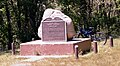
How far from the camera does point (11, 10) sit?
3703cm

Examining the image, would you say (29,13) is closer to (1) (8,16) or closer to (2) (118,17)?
(1) (8,16)

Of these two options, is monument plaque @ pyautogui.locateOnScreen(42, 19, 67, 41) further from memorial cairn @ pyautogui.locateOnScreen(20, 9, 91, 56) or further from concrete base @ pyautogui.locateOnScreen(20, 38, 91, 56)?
concrete base @ pyautogui.locateOnScreen(20, 38, 91, 56)

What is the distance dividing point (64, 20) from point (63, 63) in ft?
17.8

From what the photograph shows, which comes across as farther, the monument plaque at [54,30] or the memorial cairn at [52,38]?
the monument plaque at [54,30]

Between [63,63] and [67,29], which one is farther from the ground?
[67,29]

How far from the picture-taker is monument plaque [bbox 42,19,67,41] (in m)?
20.7

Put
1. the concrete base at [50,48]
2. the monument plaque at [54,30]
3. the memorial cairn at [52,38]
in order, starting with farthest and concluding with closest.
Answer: the monument plaque at [54,30] → the memorial cairn at [52,38] → the concrete base at [50,48]

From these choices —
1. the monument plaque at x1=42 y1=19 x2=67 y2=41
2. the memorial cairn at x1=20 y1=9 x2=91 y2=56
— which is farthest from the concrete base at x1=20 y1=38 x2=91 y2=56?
the monument plaque at x1=42 y1=19 x2=67 y2=41

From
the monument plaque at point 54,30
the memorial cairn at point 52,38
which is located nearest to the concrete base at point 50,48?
the memorial cairn at point 52,38

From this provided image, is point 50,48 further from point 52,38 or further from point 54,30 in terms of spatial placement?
point 54,30

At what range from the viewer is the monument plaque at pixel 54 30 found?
68.0ft

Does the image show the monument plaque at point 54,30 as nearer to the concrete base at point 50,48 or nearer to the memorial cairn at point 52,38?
the memorial cairn at point 52,38

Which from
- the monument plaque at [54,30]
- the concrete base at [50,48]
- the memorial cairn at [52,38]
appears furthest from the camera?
the monument plaque at [54,30]

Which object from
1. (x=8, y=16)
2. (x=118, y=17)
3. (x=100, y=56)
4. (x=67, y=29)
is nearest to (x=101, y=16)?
(x=118, y=17)
